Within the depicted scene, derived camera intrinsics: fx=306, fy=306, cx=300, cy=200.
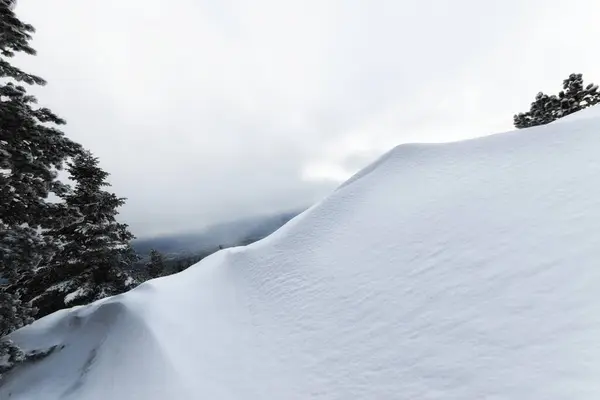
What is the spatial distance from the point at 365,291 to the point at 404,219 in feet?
7.26

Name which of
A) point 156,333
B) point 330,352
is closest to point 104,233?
point 156,333

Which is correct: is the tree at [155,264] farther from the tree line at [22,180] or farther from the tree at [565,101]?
the tree at [565,101]

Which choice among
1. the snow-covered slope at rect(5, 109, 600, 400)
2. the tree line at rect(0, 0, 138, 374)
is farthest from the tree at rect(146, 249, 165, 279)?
the tree line at rect(0, 0, 138, 374)

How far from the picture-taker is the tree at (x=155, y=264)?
5191 cm

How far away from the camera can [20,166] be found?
7.59 m

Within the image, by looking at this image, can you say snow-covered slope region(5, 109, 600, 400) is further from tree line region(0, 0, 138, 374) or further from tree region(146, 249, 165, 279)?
tree region(146, 249, 165, 279)

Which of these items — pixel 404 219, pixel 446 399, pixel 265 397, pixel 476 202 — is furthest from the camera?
pixel 404 219

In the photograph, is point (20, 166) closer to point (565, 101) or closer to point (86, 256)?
point (86, 256)

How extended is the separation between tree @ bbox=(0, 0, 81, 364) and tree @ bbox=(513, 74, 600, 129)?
33.8m

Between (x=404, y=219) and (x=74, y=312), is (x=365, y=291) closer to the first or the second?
(x=404, y=219)

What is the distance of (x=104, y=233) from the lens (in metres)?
17.0

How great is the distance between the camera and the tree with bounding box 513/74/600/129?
93.0 ft

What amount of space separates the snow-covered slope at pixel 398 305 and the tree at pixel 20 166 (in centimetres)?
221

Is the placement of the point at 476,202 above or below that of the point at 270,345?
above
